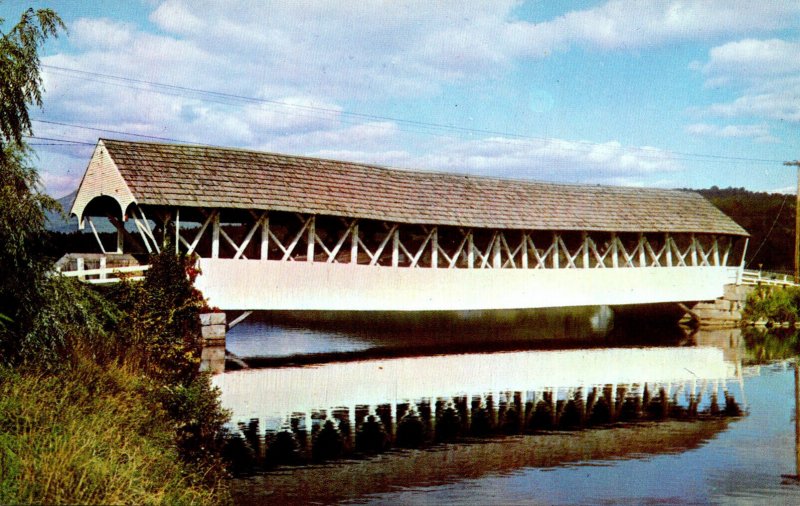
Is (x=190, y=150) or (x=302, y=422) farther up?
(x=190, y=150)

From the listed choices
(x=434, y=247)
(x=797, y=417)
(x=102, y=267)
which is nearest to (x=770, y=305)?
(x=434, y=247)

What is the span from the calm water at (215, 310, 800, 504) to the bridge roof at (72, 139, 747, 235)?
14.4 feet

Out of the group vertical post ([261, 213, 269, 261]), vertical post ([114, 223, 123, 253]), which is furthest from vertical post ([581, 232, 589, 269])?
vertical post ([114, 223, 123, 253])

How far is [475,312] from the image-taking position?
35906 mm

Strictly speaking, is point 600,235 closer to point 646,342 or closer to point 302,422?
point 646,342

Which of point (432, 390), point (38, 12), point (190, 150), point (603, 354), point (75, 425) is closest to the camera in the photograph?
point (75, 425)

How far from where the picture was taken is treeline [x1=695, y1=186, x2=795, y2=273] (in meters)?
55.1

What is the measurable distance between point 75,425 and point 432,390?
898 centimetres

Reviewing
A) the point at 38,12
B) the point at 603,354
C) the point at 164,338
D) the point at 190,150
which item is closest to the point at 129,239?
the point at 190,150

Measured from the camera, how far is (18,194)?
35.6 feet

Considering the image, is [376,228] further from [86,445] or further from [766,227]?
[766,227]

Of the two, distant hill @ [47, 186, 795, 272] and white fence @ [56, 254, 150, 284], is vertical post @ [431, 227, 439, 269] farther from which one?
distant hill @ [47, 186, 795, 272]

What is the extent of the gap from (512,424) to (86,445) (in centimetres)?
767

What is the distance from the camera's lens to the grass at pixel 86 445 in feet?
20.8
